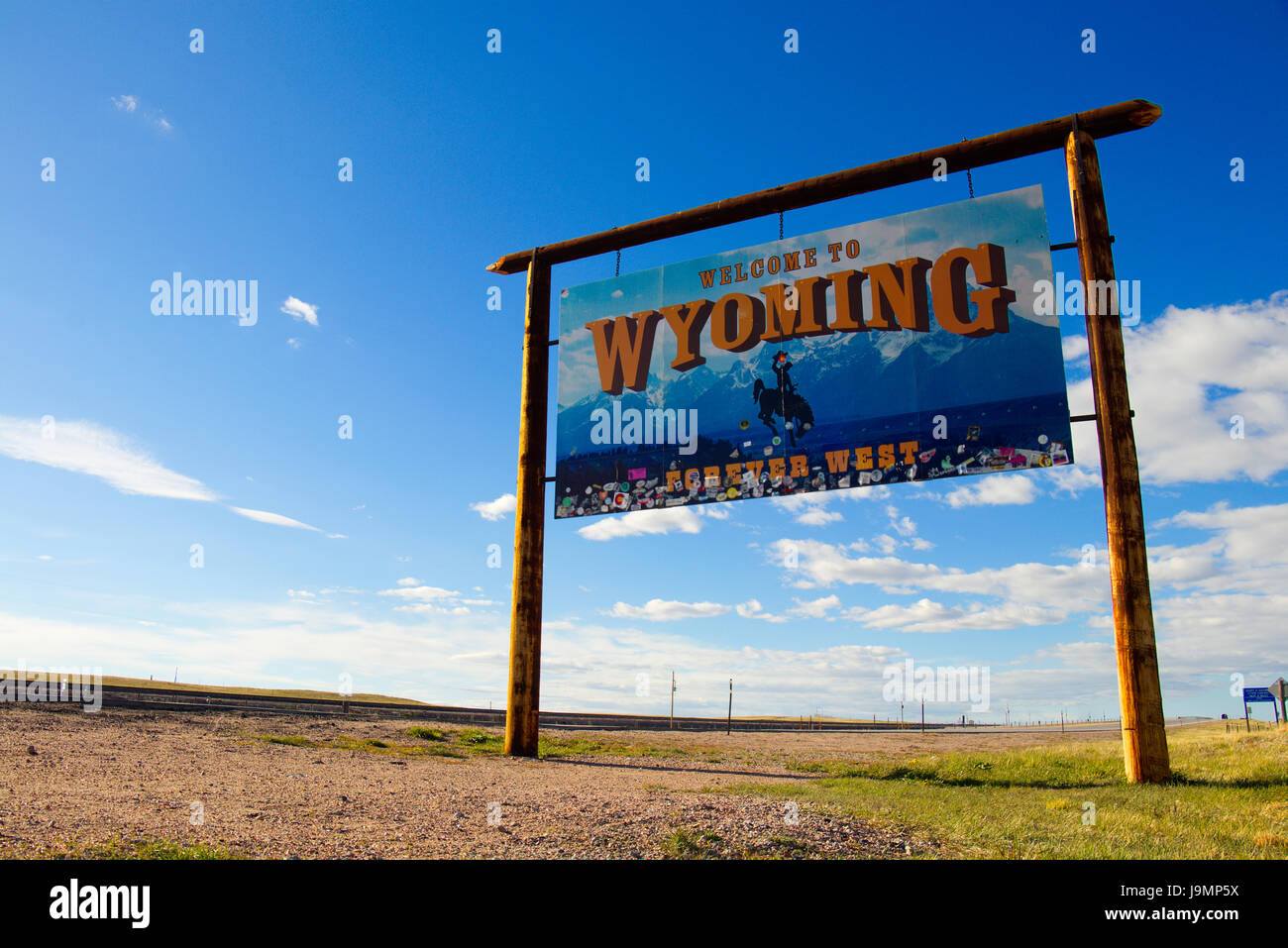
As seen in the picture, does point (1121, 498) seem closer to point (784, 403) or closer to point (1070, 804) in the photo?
point (1070, 804)

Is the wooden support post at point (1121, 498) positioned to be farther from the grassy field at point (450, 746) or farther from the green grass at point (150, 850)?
the green grass at point (150, 850)

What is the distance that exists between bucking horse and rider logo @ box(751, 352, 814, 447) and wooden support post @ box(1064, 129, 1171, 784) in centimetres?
472

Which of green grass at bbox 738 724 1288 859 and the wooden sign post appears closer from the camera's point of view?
green grass at bbox 738 724 1288 859

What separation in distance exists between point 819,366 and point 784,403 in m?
0.97

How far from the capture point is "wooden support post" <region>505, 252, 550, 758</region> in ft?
48.0

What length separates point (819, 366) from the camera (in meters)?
14.4

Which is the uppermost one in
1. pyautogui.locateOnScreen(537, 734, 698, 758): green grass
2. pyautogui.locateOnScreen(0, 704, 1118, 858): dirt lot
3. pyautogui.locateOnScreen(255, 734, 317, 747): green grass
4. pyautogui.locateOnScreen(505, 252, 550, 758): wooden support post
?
Answer: pyautogui.locateOnScreen(505, 252, 550, 758): wooden support post

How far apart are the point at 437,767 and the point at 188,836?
6164 millimetres

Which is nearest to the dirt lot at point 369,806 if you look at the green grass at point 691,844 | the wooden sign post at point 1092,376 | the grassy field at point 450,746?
the green grass at point 691,844

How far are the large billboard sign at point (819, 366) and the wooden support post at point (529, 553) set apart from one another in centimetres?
63

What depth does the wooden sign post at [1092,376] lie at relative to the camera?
34.5 ft

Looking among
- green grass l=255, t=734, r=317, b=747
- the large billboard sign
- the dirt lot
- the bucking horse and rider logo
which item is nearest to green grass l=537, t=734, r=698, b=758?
the dirt lot

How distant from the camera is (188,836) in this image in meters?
5.67

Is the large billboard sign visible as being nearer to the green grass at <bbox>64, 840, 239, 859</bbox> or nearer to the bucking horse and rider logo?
the bucking horse and rider logo
